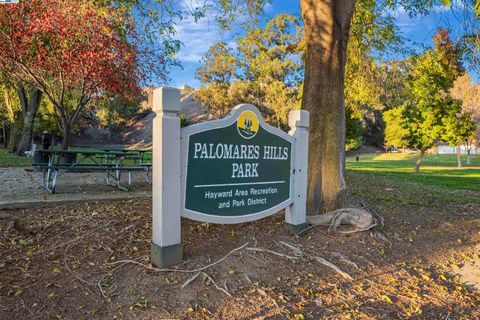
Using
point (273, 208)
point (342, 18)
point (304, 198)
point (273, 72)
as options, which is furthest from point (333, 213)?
point (273, 72)

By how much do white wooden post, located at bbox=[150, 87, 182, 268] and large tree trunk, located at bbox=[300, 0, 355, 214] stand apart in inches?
94.0

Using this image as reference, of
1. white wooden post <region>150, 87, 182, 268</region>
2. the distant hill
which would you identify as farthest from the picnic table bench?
the distant hill

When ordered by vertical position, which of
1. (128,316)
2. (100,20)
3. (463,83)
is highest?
(463,83)

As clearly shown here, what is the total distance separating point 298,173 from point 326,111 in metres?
1.14

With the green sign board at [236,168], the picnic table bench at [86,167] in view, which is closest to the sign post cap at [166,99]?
Answer: the green sign board at [236,168]

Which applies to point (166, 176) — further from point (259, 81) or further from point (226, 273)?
Result: point (259, 81)

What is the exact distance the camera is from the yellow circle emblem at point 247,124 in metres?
3.72

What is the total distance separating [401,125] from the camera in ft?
75.1

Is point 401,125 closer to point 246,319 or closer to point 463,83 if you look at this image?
point 463,83

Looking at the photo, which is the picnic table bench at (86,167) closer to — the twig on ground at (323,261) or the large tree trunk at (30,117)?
the twig on ground at (323,261)

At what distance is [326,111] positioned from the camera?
16.2ft

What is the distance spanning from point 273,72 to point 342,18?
25.8 metres

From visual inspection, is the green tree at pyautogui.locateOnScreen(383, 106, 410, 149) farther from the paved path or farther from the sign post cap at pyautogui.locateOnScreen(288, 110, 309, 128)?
the sign post cap at pyautogui.locateOnScreen(288, 110, 309, 128)

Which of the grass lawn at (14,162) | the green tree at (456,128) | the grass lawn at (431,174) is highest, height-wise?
the green tree at (456,128)
